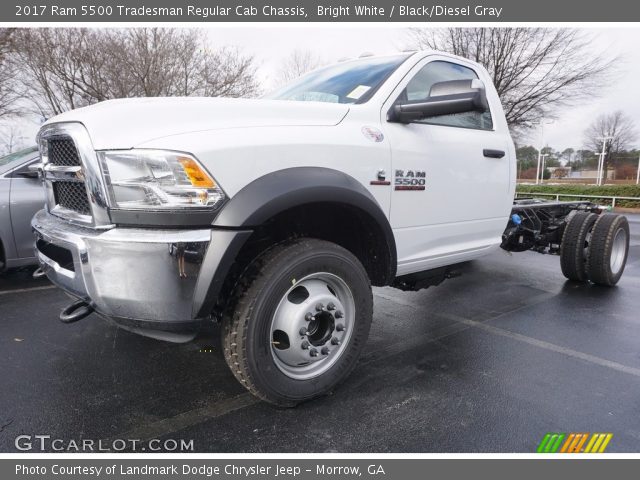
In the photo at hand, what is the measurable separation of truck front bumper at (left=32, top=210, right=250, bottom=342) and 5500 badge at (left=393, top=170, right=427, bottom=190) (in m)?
1.23

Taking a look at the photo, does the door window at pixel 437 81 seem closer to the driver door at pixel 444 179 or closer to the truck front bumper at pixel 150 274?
the driver door at pixel 444 179

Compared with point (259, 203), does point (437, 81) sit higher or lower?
higher

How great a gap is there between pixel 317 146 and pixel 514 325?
259cm

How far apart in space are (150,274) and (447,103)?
189 cm

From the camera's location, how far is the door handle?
3574 mm

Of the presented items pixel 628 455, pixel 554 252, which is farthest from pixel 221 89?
pixel 628 455

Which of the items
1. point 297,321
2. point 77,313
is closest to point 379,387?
point 297,321

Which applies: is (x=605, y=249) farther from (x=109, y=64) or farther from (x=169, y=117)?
(x=109, y=64)

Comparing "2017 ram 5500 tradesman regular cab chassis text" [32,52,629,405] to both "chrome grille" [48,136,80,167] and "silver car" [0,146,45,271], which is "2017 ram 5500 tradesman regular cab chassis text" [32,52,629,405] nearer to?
"chrome grille" [48,136,80,167]

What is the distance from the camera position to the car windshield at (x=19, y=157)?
4846 millimetres

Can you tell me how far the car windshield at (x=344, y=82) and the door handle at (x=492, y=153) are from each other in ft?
3.22

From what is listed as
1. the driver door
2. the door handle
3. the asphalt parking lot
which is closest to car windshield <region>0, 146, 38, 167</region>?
the asphalt parking lot

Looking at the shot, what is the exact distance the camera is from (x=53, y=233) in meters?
2.36

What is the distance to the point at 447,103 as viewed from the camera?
2.64m
